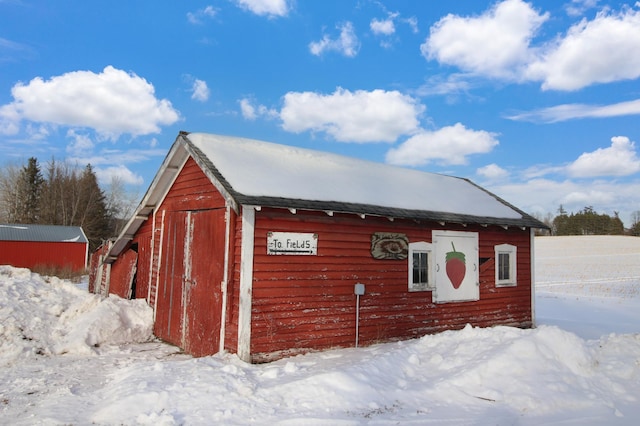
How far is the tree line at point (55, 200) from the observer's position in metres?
50.4

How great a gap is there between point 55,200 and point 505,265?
170 ft

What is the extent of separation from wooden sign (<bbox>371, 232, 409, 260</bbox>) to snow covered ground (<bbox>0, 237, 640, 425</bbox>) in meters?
Result: 1.98

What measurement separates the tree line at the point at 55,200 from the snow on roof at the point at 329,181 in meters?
44.6

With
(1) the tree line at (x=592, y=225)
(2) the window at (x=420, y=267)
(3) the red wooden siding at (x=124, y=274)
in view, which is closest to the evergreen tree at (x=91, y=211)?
(3) the red wooden siding at (x=124, y=274)

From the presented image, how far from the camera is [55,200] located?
50.9 metres

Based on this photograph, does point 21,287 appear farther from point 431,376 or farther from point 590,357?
point 590,357

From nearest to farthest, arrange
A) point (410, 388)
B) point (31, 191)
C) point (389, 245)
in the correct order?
point (410, 388) < point (389, 245) < point (31, 191)

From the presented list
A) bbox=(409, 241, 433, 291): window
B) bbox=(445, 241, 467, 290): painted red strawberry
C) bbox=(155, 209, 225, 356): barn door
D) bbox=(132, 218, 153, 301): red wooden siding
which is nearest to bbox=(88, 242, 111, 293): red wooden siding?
bbox=(132, 218, 153, 301): red wooden siding

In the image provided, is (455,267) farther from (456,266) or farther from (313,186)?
(313,186)

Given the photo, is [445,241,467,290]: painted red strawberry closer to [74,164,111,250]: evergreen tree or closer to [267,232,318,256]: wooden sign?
[267,232,318,256]: wooden sign

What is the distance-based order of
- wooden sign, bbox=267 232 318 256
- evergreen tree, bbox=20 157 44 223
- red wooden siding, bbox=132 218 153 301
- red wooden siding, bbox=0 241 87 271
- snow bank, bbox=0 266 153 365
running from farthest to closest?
evergreen tree, bbox=20 157 44 223 → red wooden siding, bbox=0 241 87 271 → red wooden siding, bbox=132 218 153 301 → snow bank, bbox=0 266 153 365 → wooden sign, bbox=267 232 318 256

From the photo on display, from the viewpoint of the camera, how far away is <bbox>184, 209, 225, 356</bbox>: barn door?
28.1ft

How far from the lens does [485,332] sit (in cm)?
845

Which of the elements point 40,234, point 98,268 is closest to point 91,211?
point 40,234
